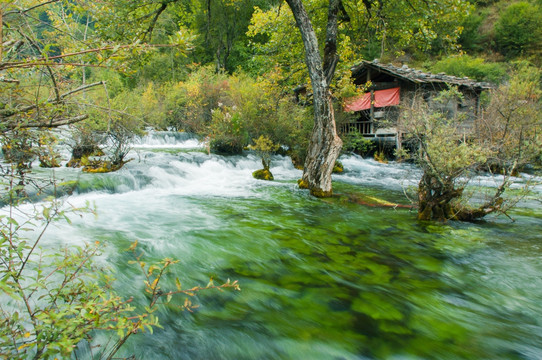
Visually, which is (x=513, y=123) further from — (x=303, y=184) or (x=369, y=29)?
(x=369, y=29)

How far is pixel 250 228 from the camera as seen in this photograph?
568 centimetres

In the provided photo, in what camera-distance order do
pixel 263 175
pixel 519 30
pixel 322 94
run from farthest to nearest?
pixel 519 30 → pixel 263 175 → pixel 322 94

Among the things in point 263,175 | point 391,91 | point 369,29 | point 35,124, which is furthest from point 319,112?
point 391,91

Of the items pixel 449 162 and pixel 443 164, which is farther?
pixel 443 164

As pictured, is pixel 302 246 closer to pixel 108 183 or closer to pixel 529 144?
pixel 529 144

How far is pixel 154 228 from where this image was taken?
5637 millimetres

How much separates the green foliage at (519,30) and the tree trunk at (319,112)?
1595 inches

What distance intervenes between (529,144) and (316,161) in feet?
14.5

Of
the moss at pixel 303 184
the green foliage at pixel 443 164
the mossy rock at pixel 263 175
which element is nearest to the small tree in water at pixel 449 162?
the green foliage at pixel 443 164

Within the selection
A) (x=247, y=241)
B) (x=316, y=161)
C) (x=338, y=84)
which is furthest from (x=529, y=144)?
(x=338, y=84)

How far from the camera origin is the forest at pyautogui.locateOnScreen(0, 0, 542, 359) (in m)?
1.81

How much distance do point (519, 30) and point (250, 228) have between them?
4684 centimetres

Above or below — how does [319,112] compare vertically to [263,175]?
above

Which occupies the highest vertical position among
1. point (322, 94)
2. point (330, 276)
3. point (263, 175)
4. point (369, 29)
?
point (369, 29)
